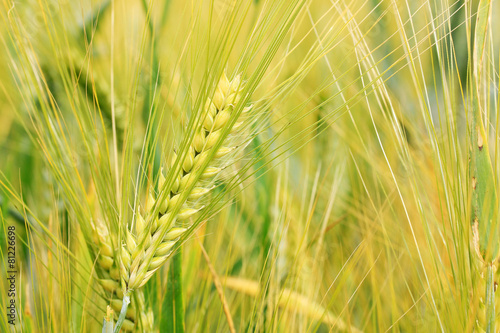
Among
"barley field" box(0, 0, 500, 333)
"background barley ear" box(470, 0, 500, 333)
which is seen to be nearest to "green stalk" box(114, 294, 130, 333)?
"barley field" box(0, 0, 500, 333)

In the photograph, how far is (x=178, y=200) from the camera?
33 centimetres

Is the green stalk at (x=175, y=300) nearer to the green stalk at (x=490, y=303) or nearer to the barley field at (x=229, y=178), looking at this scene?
the barley field at (x=229, y=178)

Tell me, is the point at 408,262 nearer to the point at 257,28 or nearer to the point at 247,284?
the point at 247,284

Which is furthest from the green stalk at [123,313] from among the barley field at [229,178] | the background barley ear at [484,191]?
the background barley ear at [484,191]

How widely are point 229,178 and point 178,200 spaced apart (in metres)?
0.11

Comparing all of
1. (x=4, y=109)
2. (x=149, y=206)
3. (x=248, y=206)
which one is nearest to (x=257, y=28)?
(x=149, y=206)

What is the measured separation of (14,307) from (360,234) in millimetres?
445

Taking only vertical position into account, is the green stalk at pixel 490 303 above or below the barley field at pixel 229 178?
below

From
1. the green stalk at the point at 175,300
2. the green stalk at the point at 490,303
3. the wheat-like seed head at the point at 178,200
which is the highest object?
the wheat-like seed head at the point at 178,200

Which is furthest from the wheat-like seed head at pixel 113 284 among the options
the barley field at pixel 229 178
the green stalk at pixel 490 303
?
the green stalk at pixel 490 303

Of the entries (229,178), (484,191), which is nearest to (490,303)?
(484,191)

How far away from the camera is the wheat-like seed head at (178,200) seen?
32cm

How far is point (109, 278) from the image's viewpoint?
35cm

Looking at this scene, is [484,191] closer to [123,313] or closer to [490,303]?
[490,303]
